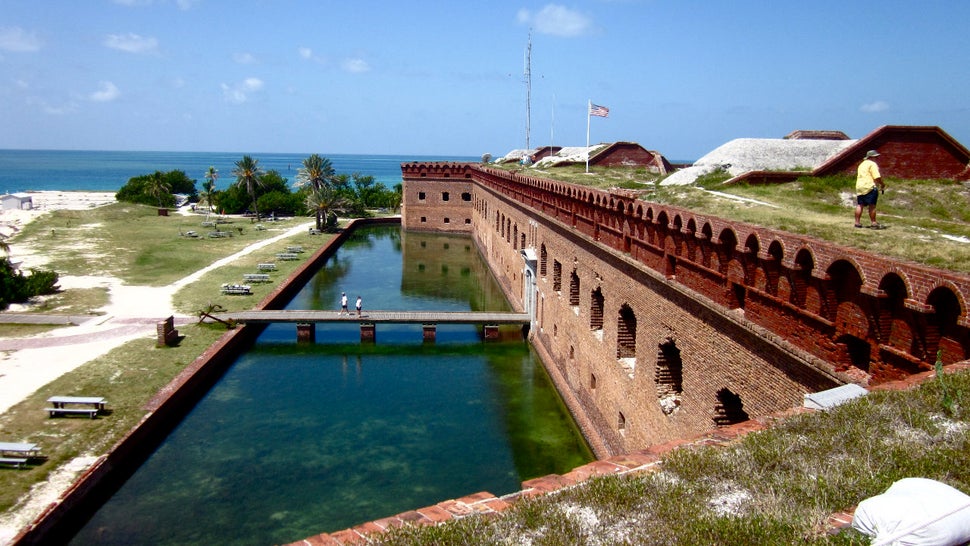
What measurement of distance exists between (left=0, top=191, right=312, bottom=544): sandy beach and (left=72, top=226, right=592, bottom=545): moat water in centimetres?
94

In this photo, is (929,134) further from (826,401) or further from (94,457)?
(94,457)

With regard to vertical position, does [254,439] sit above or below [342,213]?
below

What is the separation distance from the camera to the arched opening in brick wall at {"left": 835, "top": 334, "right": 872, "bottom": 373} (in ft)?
19.8

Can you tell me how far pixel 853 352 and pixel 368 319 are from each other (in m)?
17.7

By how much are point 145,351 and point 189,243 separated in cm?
2371

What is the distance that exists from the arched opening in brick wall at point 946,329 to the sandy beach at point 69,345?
11.8 metres

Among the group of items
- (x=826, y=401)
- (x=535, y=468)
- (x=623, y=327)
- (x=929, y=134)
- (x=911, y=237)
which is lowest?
(x=535, y=468)

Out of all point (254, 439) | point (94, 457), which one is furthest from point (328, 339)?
point (94, 457)

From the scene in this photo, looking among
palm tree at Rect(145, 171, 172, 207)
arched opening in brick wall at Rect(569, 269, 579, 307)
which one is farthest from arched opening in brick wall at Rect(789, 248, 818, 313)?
palm tree at Rect(145, 171, 172, 207)

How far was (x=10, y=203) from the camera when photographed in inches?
2251

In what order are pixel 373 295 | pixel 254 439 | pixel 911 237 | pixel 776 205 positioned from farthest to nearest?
1. pixel 373 295
2. pixel 254 439
3. pixel 776 205
4. pixel 911 237

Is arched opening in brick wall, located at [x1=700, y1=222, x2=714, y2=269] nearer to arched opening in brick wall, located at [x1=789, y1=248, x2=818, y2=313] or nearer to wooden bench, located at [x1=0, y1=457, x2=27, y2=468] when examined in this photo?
arched opening in brick wall, located at [x1=789, y1=248, x2=818, y2=313]

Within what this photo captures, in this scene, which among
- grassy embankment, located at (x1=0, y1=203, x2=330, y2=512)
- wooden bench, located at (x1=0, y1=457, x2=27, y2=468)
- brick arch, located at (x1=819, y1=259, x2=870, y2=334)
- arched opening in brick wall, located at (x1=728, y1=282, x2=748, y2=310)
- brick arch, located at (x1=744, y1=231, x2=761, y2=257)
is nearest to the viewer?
brick arch, located at (x1=819, y1=259, x2=870, y2=334)

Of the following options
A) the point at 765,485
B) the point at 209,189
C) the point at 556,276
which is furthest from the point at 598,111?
the point at 209,189
